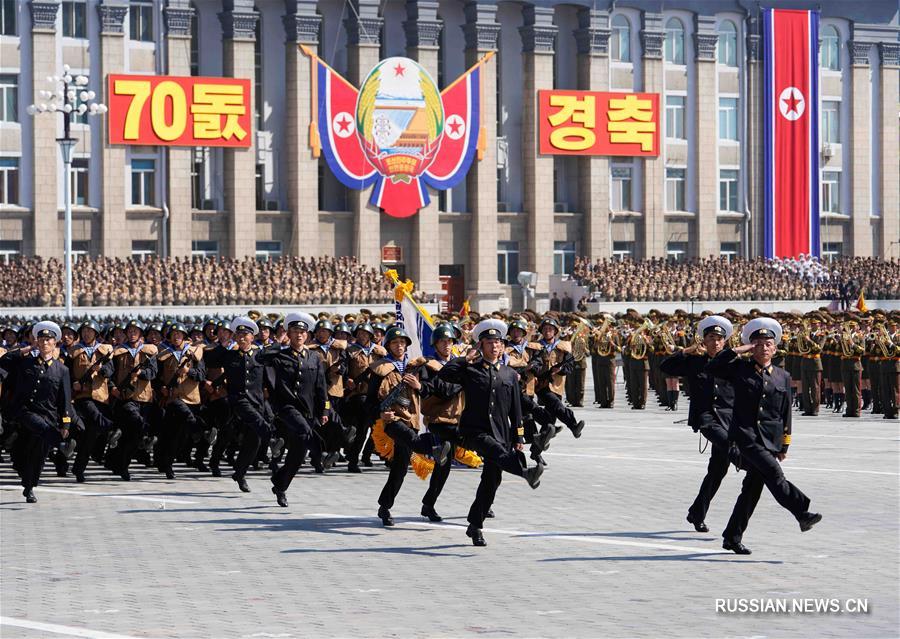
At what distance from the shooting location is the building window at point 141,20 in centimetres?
6028

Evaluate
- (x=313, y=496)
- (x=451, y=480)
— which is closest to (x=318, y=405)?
(x=313, y=496)

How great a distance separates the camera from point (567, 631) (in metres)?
10.8

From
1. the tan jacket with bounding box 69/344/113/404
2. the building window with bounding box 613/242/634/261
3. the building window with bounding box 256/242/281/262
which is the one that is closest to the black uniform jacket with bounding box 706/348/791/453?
the tan jacket with bounding box 69/344/113/404

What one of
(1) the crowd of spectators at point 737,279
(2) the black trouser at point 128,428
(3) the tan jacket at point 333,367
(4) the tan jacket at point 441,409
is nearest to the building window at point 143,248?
(1) the crowd of spectators at point 737,279

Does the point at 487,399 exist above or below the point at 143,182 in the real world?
below

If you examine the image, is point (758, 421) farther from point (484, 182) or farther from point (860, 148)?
point (860, 148)

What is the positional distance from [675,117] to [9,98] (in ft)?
83.9

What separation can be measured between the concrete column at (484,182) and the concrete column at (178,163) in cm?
1076

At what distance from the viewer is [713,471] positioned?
1525cm

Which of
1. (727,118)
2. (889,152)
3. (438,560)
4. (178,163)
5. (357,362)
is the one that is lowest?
(438,560)

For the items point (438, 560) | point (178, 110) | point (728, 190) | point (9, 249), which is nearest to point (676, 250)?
point (728, 190)

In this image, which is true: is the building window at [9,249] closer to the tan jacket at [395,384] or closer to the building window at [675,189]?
the building window at [675,189]

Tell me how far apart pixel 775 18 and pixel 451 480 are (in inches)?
2069

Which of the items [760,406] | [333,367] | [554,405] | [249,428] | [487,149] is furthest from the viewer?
[487,149]
